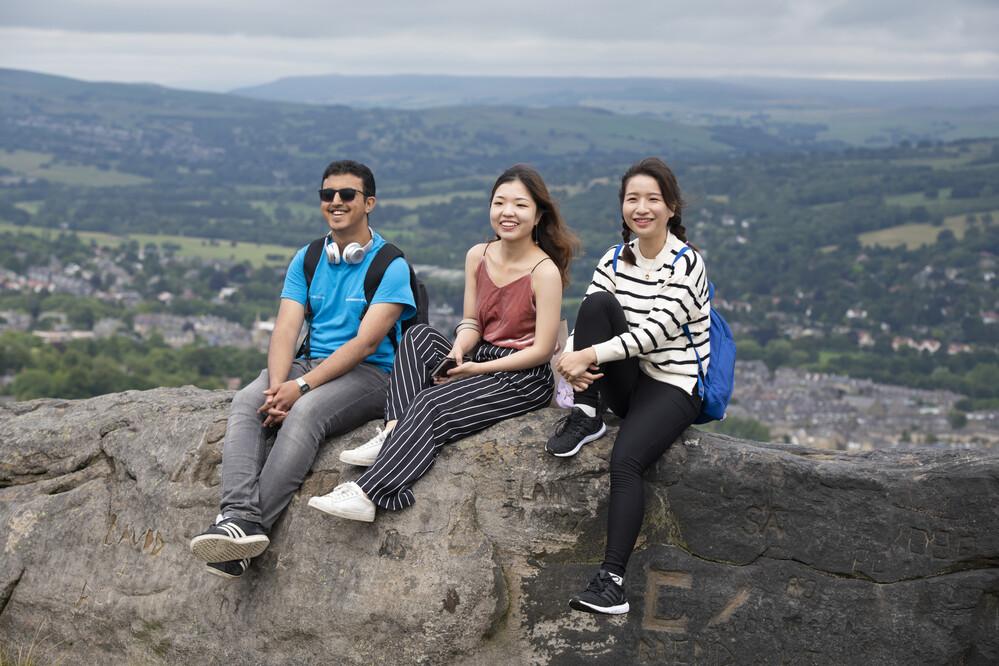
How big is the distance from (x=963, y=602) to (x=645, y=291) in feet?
9.58

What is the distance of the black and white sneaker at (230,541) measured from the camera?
6.78 meters

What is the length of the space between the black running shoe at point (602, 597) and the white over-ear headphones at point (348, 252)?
2820 mm

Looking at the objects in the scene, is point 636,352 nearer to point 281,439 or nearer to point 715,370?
point 715,370

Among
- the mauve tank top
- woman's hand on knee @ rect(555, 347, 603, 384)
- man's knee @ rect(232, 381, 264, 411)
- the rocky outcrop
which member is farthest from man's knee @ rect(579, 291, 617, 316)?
man's knee @ rect(232, 381, 264, 411)

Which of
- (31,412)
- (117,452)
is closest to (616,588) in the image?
(117,452)

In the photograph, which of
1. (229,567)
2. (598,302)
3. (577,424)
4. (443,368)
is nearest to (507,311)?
(443,368)

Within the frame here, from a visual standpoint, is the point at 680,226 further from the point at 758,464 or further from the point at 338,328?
the point at 338,328

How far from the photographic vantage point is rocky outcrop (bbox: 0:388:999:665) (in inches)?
277

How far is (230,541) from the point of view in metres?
6.84

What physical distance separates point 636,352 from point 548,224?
124 cm

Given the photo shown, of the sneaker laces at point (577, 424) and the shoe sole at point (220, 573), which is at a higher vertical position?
the sneaker laces at point (577, 424)

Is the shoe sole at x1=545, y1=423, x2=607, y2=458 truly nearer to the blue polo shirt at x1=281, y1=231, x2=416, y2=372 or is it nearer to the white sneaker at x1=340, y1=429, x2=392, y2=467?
the white sneaker at x1=340, y1=429, x2=392, y2=467

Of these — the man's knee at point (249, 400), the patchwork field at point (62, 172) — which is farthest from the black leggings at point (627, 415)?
the patchwork field at point (62, 172)

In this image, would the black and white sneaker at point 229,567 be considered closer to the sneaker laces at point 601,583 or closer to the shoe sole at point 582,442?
the shoe sole at point 582,442
